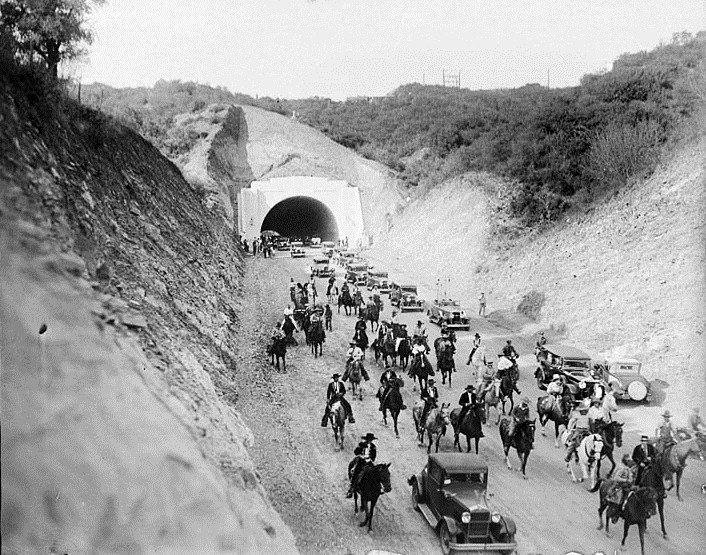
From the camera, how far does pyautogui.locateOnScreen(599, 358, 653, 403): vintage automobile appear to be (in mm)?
17844

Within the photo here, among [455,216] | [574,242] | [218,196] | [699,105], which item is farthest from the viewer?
[218,196]

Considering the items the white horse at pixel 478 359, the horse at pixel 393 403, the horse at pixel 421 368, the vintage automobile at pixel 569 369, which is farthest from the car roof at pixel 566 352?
the horse at pixel 393 403

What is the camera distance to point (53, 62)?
12.8 meters

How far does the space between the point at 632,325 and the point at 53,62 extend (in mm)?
18709

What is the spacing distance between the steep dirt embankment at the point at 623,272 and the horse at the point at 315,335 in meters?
9.74

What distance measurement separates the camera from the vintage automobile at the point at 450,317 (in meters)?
25.5

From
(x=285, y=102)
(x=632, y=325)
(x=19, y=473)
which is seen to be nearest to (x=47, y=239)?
(x=19, y=473)

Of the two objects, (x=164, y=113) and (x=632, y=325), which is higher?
(x=164, y=113)

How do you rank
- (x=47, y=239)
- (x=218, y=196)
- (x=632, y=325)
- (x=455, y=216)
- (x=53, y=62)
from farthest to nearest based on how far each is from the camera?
(x=218, y=196), (x=455, y=216), (x=632, y=325), (x=53, y=62), (x=47, y=239)

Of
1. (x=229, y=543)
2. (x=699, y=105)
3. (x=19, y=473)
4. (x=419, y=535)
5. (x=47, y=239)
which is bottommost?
(x=419, y=535)

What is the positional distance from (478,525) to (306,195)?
43.0m

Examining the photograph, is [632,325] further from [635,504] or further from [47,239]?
[47,239]

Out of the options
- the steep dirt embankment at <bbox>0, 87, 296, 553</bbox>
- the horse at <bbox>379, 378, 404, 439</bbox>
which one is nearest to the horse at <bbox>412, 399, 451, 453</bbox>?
the horse at <bbox>379, 378, 404, 439</bbox>

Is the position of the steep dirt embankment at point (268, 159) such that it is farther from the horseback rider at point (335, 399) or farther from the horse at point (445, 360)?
the horseback rider at point (335, 399)
